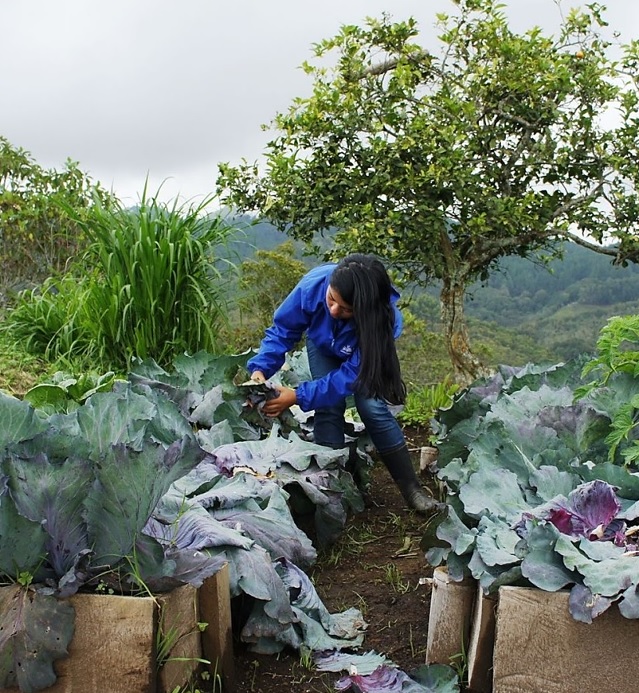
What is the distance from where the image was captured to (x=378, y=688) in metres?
2.02

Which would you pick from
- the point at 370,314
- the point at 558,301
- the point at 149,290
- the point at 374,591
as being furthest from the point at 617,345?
the point at 558,301

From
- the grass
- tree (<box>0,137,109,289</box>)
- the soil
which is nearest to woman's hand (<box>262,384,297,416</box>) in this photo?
the soil

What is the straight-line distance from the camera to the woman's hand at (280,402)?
11.1ft

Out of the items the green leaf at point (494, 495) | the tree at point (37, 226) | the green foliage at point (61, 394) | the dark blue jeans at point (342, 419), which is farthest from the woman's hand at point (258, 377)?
the tree at point (37, 226)

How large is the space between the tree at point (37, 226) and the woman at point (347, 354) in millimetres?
4756

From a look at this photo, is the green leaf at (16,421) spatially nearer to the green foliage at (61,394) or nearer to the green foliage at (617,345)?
the green foliage at (61,394)

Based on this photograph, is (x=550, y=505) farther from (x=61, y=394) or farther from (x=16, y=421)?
(x=61, y=394)

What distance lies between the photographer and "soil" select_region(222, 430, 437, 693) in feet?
6.90

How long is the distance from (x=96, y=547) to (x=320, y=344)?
5.84 feet

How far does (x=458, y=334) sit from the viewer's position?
6.47 meters

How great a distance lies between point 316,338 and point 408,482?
0.74 metres

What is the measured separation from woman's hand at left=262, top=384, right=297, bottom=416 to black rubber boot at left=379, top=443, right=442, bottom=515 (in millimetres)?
467

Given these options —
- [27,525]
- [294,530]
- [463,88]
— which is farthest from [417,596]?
[463,88]

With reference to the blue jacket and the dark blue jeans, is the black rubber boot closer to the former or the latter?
the dark blue jeans
